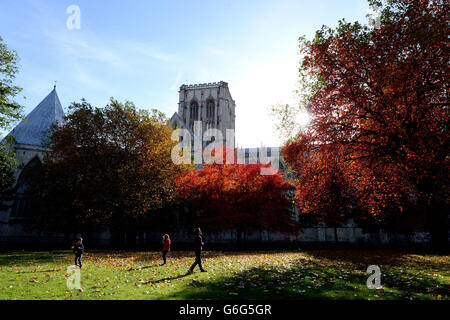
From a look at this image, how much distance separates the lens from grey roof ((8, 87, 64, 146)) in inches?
1700

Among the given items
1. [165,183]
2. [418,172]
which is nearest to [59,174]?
[165,183]

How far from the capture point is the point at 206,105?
72.8 meters

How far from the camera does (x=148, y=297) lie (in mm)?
7117

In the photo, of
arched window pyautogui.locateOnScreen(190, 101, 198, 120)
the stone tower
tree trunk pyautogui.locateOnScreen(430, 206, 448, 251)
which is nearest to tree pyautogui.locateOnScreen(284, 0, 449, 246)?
tree trunk pyautogui.locateOnScreen(430, 206, 448, 251)

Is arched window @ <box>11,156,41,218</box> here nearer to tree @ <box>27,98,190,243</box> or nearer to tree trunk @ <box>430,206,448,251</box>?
tree @ <box>27,98,190,243</box>

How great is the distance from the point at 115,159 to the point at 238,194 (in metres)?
14.3

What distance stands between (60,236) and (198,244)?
1595 inches

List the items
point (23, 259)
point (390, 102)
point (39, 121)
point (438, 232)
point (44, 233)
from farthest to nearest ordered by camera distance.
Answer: point (39, 121)
point (44, 233)
point (438, 232)
point (23, 259)
point (390, 102)

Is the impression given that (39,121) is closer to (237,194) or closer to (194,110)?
(194,110)

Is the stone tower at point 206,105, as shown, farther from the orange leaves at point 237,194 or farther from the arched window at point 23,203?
the orange leaves at point 237,194

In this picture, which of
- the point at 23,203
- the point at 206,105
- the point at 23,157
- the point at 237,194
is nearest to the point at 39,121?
the point at 23,157
